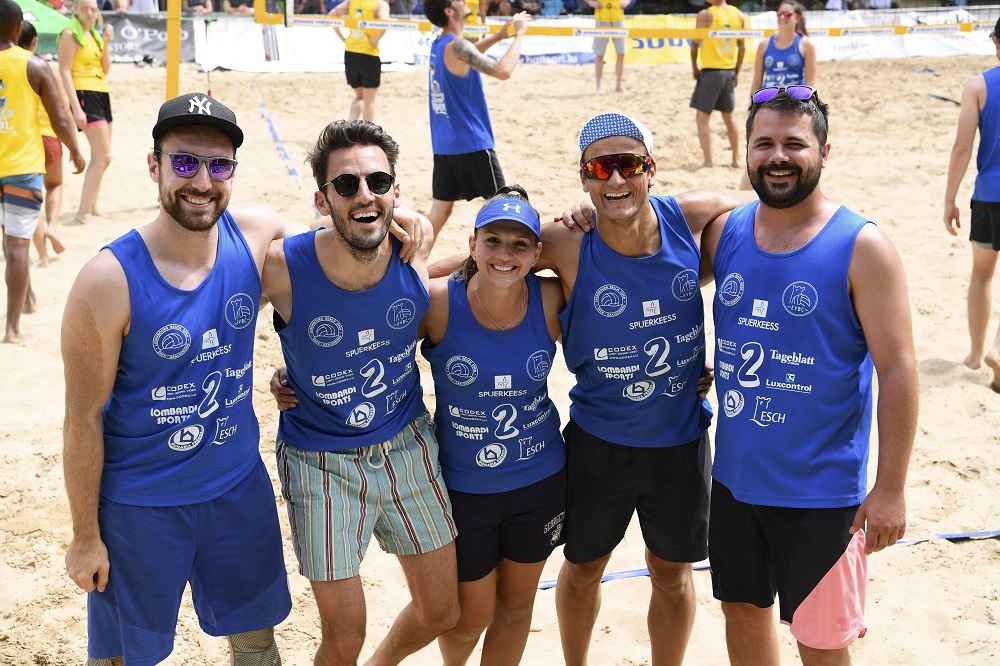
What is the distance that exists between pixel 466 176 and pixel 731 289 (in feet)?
15.0

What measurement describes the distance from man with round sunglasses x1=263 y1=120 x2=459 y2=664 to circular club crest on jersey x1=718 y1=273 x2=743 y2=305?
0.96 metres

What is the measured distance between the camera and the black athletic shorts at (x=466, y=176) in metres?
7.13

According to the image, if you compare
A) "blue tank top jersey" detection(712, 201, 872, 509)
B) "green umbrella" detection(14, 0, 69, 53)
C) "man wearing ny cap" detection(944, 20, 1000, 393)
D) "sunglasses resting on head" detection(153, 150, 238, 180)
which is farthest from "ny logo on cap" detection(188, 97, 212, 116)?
"green umbrella" detection(14, 0, 69, 53)

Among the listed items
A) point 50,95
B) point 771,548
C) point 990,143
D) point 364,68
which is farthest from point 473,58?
point 771,548

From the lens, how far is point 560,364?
19.6 ft

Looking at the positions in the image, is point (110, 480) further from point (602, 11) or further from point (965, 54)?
point (965, 54)

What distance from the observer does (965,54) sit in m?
15.3

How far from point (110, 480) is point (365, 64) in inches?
306

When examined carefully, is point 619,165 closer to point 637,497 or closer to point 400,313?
point 400,313

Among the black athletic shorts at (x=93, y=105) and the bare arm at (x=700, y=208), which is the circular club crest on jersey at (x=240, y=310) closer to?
the bare arm at (x=700, y=208)

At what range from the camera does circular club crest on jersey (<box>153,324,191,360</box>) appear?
2631 millimetres

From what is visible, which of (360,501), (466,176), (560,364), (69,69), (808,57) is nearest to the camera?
(360,501)

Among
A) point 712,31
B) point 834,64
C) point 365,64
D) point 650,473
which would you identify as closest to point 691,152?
point 712,31

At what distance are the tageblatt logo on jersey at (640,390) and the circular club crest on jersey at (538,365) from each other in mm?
283
